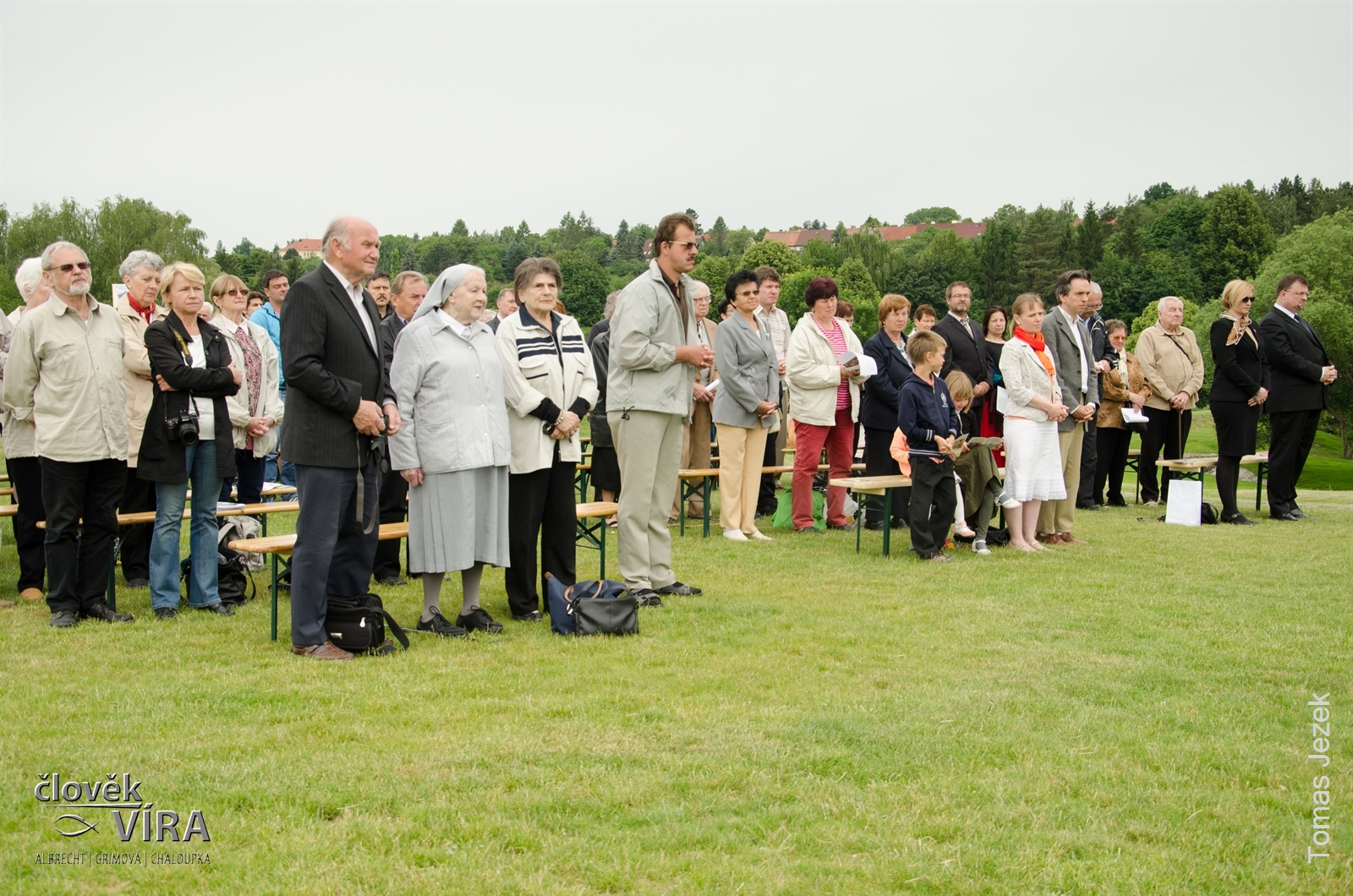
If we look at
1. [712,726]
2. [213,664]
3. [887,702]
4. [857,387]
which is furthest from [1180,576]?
[213,664]

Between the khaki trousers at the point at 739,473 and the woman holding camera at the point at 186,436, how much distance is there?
4.28 meters

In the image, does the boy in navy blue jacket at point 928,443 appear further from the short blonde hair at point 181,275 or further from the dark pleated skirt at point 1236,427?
the short blonde hair at point 181,275

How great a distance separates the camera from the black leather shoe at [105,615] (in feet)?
21.5

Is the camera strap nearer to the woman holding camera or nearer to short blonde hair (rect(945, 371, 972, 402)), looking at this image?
the woman holding camera

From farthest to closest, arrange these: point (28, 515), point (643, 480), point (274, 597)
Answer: point (28, 515), point (643, 480), point (274, 597)

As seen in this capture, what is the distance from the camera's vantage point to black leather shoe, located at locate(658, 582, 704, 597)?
7320mm

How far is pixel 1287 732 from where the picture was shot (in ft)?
15.2

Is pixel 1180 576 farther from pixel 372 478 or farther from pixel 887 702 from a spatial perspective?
pixel 372 478

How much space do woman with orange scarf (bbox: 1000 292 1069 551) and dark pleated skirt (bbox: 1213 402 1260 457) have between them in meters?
3.07

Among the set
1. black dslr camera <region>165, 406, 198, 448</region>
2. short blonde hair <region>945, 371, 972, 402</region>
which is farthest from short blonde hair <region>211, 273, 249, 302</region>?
short blonde hair <region>945, 371, 972, 402</region>

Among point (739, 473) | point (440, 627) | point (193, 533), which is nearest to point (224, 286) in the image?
point (193, 533)

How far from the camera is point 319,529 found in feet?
18.6

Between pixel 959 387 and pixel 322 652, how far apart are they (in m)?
5.63

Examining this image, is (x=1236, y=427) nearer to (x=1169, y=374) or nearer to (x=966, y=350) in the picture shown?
(x=1169, y=374)
